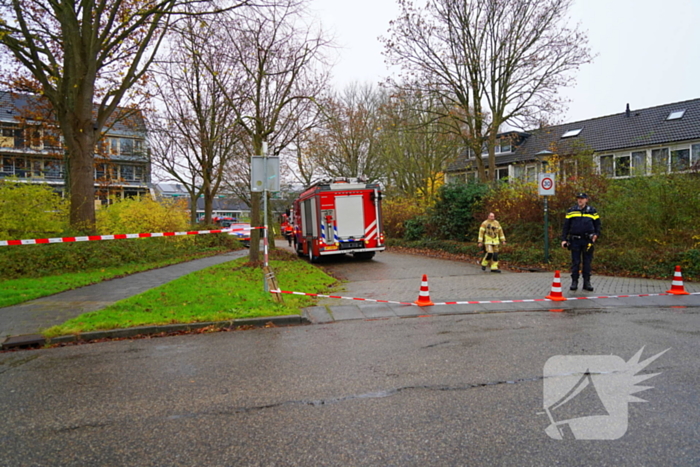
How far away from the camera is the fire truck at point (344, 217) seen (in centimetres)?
1586

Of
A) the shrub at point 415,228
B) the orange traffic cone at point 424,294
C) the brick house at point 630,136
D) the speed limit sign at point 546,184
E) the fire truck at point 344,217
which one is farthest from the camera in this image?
the brick house at point 630,136

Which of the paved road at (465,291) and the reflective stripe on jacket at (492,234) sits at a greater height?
the reflective stripe on jacket at (492,234)

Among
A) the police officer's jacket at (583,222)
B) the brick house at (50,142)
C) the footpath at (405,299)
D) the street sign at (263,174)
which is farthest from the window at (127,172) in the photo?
the police officer's jacket at (583,222)

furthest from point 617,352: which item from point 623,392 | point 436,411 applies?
point 436,411

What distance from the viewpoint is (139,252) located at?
16.2 m

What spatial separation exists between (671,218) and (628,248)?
119cm

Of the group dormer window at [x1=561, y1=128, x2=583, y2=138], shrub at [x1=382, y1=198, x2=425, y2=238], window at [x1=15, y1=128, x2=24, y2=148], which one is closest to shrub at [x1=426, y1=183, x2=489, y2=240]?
shrub at [x1=382, y1=198, x2=425, y2=238]

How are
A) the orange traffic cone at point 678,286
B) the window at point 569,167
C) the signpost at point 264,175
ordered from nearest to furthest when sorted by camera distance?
the orange traffic cone at point 678,286 < the signpost at point 264,175 < the window at point 569,167

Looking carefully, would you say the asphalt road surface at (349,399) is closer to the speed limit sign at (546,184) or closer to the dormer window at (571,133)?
the speed limit sign at (546,184)

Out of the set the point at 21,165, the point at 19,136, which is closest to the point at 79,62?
the point at 19,136

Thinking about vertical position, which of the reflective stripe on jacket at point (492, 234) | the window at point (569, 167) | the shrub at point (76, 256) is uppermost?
the window at point (569, 167)

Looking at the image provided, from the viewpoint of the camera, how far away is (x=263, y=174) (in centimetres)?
870

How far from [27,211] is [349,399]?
13159 millimetres

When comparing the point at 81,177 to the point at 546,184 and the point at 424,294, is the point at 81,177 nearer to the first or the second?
the point at 424,294
